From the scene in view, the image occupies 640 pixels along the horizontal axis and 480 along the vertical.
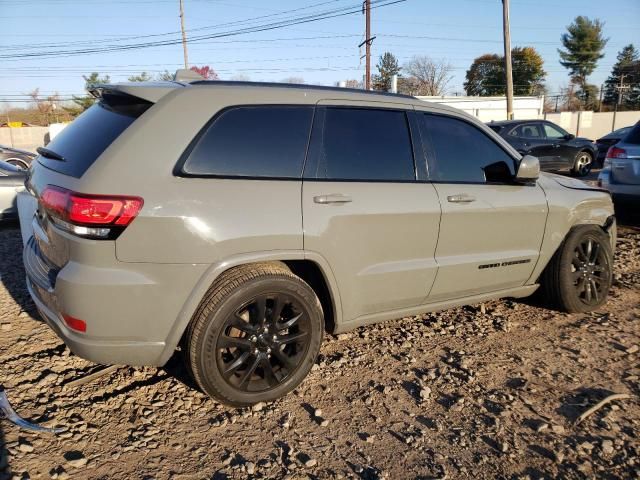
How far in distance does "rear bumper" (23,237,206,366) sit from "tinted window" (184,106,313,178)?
58 centimetres

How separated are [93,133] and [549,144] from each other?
1394 cm

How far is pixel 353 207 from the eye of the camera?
303 cm

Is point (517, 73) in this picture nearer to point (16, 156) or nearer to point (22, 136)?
point (22, 136)

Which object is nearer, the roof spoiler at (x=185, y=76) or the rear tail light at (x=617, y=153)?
the roof spoiler at (x=185, y=76)

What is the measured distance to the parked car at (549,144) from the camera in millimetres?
13750

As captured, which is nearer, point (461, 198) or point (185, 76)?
point (185, 76)

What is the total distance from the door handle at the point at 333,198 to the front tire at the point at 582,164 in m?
13.9

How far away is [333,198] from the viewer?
2971 mm

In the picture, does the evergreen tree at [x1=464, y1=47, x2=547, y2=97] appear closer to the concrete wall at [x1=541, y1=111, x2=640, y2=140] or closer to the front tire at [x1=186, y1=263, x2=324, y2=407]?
the concrete wall at [x1=541, y1=111, x2=640, y2=140]

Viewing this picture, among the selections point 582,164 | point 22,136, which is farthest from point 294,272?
point 22,136

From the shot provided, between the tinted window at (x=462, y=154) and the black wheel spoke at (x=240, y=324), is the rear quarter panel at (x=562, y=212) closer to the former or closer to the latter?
the tinted window at (x=462, y=154)

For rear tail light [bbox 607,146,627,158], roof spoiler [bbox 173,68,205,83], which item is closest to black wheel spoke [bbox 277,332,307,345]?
roof spoiler [bbox 173,68,205,83]

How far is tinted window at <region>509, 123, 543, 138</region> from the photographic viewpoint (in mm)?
13805

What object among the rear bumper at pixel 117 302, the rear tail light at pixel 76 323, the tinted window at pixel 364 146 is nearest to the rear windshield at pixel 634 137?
the tinted window at pixel 364 146
